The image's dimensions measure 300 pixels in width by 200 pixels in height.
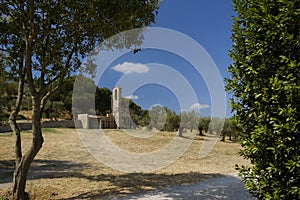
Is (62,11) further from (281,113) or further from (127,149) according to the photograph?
(127,149)

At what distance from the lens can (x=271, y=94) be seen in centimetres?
332

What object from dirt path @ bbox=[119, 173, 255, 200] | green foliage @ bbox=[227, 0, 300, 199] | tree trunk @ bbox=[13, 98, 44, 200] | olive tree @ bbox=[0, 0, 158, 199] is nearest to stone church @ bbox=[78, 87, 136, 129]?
olive tree @ bbox=[0, 0, 158, 199]

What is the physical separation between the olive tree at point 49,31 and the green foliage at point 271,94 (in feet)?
11.0

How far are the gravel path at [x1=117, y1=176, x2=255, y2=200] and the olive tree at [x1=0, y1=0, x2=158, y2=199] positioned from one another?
11.1 feet

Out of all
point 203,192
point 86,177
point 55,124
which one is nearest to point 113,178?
point 86,177

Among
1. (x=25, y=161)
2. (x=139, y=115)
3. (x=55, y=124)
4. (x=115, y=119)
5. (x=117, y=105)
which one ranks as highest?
(x=117, y=105)

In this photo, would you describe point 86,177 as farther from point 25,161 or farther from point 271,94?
point 271,94

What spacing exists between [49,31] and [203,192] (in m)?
6.47

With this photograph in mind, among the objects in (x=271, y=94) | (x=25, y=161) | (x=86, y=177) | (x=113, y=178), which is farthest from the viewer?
(x=86, y=177)

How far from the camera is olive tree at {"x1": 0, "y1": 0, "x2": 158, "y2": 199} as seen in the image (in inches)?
234

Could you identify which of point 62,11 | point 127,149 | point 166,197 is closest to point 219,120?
point 127,149

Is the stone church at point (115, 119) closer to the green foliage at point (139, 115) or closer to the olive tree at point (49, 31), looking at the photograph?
the green foliage at point (139, 115)

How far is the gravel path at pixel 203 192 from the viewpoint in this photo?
22.0 feet

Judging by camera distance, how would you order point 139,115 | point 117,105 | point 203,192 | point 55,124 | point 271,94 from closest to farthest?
point 271,94 < point 203,192 < point 55,124 < point 117,105 < point 139,115
